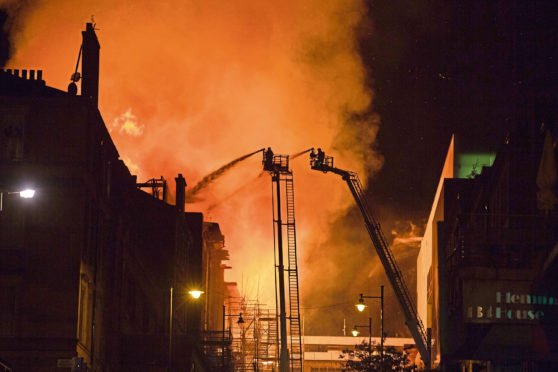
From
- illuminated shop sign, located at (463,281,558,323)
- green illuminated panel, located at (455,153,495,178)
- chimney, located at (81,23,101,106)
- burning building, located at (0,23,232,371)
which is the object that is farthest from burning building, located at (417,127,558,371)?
green illuminated panel, located at (455,153,495,178)

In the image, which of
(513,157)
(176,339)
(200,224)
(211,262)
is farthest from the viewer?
(211,262)

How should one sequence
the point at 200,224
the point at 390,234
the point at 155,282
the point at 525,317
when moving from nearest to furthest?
the point at 525,317 → the point at 155,282 → the point at 200,224 → the point at 390,234

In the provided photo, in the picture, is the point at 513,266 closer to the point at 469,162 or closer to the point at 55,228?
the point at 55,228

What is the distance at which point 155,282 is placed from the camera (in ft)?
238

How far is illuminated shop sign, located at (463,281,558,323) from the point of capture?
1425 inches

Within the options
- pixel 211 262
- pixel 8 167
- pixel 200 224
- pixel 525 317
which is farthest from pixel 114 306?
pixel 211 262

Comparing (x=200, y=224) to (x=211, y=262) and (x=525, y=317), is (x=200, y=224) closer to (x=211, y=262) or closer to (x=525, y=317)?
(x=211, y=262)

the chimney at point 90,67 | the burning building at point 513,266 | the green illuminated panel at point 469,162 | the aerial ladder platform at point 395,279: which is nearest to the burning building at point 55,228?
the chimney at point 90,67

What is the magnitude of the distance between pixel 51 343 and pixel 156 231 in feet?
91.1

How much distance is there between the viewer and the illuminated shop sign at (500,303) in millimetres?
36188

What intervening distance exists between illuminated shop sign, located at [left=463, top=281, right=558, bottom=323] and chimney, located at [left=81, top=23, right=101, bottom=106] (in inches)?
841

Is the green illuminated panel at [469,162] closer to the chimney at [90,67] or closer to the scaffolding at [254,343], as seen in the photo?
the scaffolding at [254,343]

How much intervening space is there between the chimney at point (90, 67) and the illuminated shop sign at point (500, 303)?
21365 mm

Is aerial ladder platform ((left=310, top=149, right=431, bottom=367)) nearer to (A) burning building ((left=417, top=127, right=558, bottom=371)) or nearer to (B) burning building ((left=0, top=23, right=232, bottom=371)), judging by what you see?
(A) burning building ((left=417, top=127, right=558, bottom=371))
